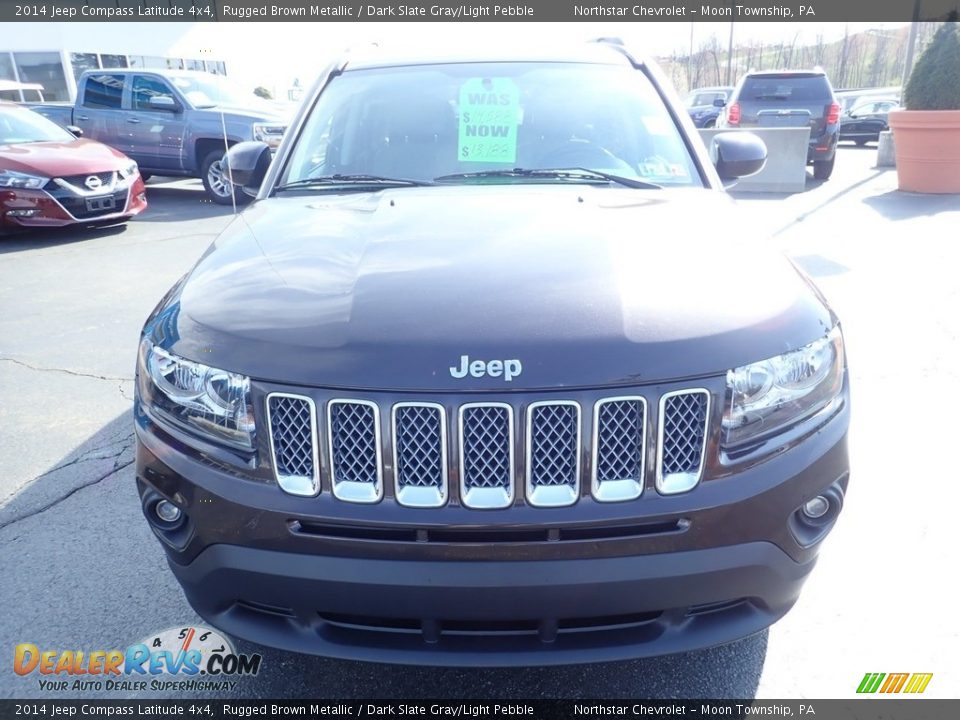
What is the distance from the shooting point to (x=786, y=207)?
972cm

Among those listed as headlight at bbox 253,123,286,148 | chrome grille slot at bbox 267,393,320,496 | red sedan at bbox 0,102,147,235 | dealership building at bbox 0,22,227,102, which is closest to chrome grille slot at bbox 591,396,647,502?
chrome grille slot at bbox 267,393,320,496

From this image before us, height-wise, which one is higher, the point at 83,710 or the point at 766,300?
the point at 766,300

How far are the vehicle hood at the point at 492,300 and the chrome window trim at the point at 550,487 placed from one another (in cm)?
6

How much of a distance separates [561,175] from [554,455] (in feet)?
4.99

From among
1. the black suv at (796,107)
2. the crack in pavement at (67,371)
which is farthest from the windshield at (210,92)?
the black suv at (796,107)

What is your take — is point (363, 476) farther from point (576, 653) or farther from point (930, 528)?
point (930, 528)

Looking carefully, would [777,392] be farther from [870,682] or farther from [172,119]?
[172,119]

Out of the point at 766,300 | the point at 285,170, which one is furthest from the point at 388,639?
the point at 285,170

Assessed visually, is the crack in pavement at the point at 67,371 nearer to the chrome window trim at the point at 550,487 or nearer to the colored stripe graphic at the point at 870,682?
the chrome window trim at the point at 550,487

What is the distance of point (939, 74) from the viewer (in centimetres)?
962

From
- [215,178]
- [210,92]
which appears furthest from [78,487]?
[210,92]

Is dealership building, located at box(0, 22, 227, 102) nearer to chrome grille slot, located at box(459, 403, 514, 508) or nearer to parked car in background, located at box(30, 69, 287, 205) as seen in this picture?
parked car in background, located at box(30, 69, 287, 205)

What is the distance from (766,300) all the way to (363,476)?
3.49 ft

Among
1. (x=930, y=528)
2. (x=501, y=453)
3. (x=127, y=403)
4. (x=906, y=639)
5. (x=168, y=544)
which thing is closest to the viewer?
(x=501, y=453)
